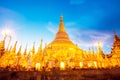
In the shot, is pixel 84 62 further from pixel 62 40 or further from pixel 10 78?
pixel 10 78

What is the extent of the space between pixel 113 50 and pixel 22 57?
1227 inches

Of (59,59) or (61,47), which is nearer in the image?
(59,59)

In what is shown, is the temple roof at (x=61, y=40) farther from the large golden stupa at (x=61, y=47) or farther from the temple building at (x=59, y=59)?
the temple building at (x=59, y=59)

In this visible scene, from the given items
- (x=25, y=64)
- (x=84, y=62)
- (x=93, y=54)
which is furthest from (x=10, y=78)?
(x=93, y=54)

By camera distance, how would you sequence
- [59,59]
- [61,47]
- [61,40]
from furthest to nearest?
[61,40]
[61,47]
[59,59]

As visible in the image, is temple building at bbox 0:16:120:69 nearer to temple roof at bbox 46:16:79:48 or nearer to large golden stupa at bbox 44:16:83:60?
large golden stupa at bbox 44:16:83:60

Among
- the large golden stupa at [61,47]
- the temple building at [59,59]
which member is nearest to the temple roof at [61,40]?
the large golden stupa at [61,47]

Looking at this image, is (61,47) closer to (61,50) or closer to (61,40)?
(61,50)

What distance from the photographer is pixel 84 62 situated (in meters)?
46.6

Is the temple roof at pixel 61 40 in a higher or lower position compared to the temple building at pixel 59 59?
higher

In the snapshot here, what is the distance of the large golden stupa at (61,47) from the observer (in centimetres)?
4876

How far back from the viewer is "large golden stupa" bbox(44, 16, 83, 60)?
160 ft

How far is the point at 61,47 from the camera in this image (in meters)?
56.7

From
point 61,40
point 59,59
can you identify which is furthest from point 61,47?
point 59,59
